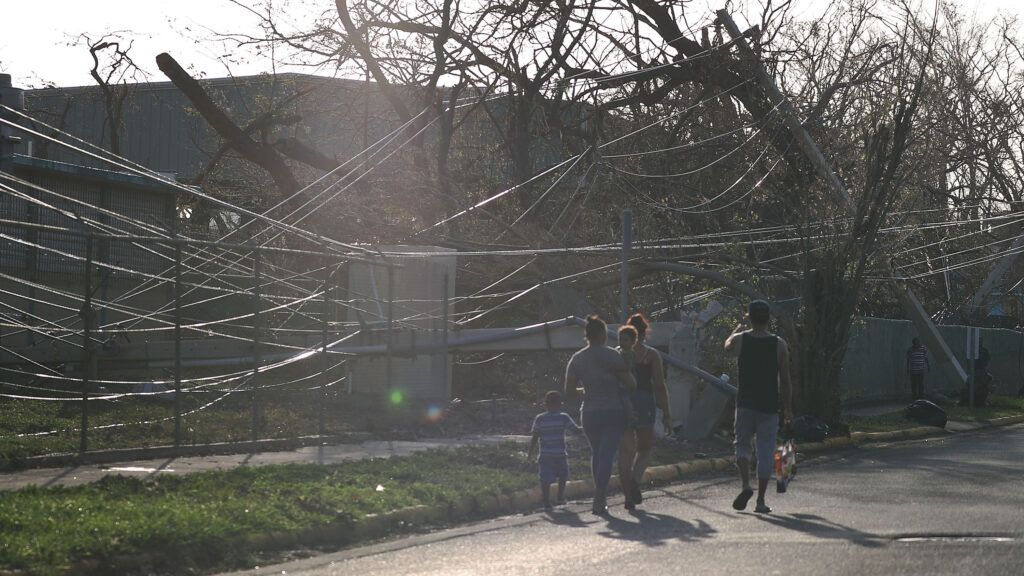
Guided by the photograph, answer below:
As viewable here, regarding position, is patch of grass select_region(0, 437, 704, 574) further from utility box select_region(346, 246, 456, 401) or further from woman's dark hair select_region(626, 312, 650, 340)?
utility box select_region(346, 246, 456, 401)

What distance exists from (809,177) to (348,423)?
11905 mm

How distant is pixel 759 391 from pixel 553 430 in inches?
74.6

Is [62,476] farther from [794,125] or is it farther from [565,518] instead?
[794,125]

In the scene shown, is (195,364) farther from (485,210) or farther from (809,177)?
(809,177)

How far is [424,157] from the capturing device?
26.4 meters

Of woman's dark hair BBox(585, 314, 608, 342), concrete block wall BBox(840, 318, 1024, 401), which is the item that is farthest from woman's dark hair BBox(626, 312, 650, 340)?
concrete block wall BBox(840, 318, 1024, 401)

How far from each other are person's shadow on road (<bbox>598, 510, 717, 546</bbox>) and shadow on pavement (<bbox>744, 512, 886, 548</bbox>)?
1.92 ft

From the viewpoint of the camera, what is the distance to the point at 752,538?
902 centimetres

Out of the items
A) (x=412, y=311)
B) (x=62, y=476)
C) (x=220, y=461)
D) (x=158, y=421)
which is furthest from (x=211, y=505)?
(x=412, y=311)

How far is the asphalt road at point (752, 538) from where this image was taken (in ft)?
25.6

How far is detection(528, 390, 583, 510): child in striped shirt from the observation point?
11.3 m

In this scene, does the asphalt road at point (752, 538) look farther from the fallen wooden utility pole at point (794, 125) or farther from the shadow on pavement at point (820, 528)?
the fallen wooden utility pole at point (794, 125)

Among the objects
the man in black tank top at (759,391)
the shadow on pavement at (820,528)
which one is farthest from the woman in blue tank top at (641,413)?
the shadow on pavement at (820,528)

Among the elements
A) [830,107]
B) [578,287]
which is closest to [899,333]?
[830,107]
